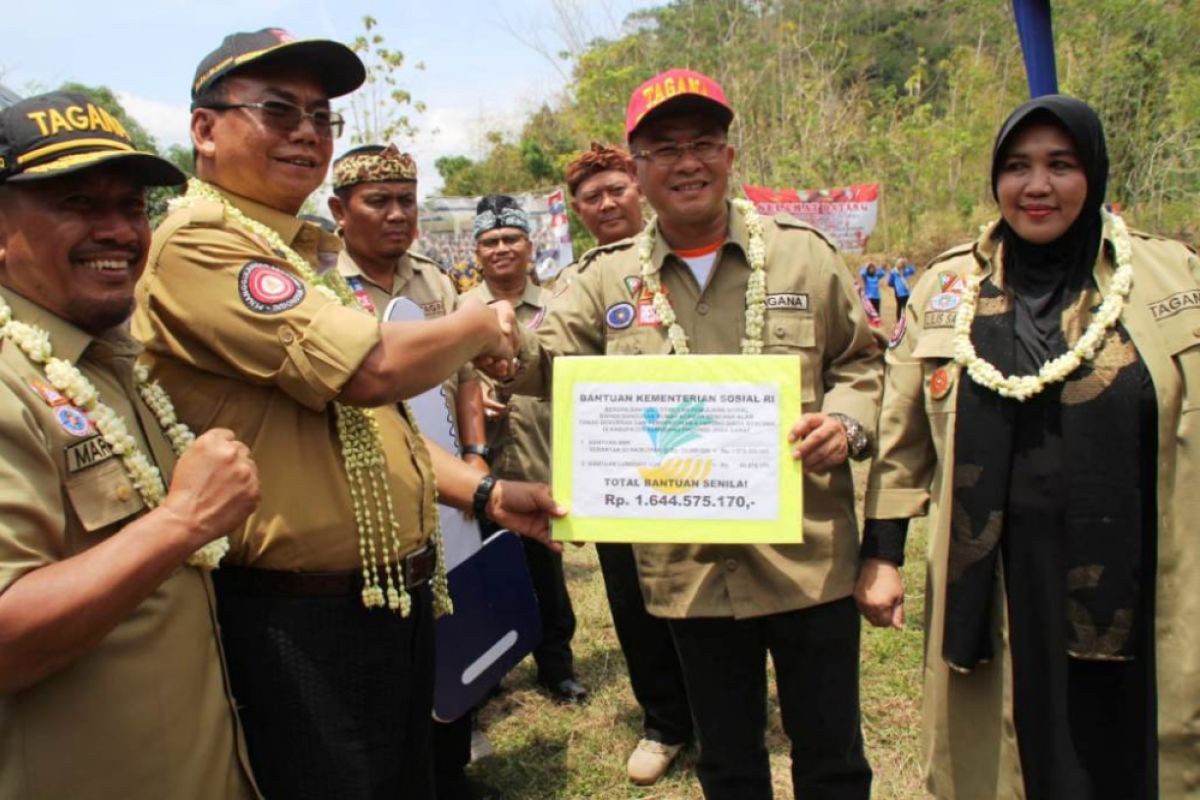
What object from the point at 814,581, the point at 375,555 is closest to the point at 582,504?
the point at 375,555

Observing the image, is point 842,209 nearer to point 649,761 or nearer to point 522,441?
point 522,441

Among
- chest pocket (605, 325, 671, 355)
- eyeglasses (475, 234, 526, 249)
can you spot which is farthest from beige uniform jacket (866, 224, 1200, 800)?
eyeglasses (475, 234, 526, 249)

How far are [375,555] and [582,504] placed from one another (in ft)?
1.79

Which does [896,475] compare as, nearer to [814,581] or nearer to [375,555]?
[814,581]

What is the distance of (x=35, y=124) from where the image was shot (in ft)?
5.18

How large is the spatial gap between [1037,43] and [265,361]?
6.01 m

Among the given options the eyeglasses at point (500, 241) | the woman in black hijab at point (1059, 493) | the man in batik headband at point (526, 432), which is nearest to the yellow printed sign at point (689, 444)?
the woman in black hijab at point (1059, 493)

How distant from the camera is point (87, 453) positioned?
1.55 metres

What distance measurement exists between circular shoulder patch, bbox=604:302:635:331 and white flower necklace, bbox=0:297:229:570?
4.20ft

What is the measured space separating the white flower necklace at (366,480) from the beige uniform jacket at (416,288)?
5.28ft

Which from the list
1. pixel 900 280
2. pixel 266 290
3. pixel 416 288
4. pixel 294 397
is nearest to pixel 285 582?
pixel 294 397

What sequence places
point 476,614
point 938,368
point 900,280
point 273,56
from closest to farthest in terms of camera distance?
point 273,56 < point 938,368 < point 476,614 < point 900,280

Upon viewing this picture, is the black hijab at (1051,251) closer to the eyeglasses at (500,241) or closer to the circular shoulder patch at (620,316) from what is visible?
the circular shoulder patch at (620,316)

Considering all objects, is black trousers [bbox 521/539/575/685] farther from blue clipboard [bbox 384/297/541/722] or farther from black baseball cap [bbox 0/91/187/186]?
black baseball cap [bbox 0/91/187/186]
